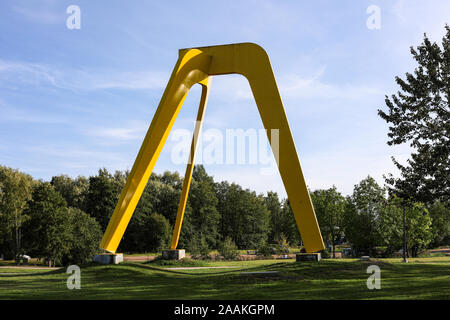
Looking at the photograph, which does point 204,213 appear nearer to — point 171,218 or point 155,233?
point 171,218

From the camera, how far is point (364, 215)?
3956cm

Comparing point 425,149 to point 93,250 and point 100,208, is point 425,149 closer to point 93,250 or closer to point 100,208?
point 93,250

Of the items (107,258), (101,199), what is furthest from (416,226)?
(101,199)

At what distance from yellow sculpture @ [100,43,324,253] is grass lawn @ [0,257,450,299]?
4.91 feet

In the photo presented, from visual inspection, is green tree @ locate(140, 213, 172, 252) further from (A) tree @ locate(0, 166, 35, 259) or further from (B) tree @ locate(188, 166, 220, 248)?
(A) tree @ locate(0, 166, 35, 259)

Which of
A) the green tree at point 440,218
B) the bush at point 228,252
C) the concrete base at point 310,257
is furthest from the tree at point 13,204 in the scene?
the green tree at point 440,218

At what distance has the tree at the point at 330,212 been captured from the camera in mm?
42375

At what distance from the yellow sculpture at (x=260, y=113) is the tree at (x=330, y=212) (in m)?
26.9

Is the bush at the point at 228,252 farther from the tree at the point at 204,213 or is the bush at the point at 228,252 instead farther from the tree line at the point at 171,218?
the tree at the point at 204,213

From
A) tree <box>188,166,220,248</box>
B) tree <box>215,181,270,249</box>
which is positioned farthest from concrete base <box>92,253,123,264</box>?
tree <box>215,181,270,249</box>

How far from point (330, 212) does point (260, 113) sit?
28.4 metres

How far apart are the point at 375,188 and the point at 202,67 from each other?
29875 millimetres
